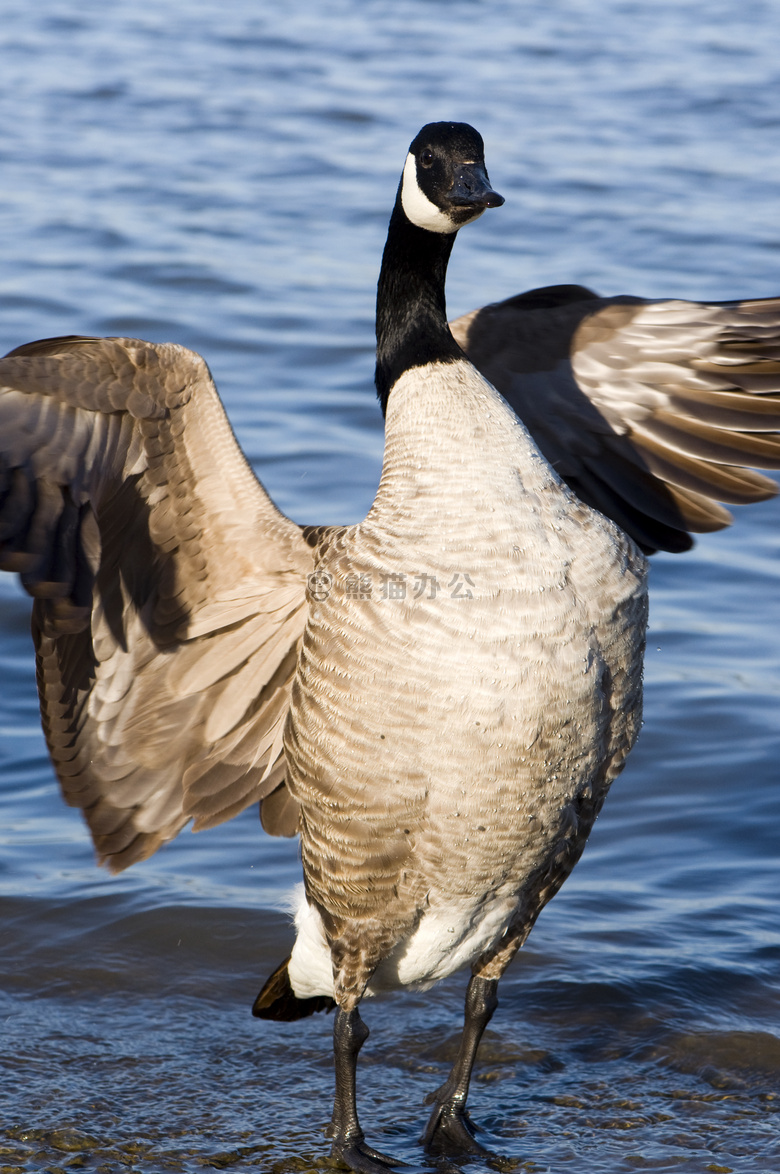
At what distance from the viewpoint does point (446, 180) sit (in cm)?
435

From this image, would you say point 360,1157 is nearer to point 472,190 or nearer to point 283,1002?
point 283,1002

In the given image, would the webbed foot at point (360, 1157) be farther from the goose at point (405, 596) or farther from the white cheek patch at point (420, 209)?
the white cheek patch at point (420, 209)

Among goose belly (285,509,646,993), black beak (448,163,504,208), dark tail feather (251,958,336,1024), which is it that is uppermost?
black beak (448,163,504,208)

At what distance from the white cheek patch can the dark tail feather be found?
8.25 ft

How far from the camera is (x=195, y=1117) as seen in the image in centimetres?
459

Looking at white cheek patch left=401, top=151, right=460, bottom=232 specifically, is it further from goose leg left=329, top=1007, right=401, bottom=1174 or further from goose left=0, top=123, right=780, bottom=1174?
goose leg left=329, top=1007, right=401, bottom=1174

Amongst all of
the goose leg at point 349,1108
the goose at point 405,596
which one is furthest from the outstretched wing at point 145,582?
the goose leg at point 349,1108

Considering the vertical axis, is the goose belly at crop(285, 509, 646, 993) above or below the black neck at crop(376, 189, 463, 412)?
below

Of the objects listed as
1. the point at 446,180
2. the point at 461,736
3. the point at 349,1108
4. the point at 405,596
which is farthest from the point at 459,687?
the point at 446,180

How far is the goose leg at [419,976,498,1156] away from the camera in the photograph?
4465 millimetres

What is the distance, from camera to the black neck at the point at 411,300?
4453 mm

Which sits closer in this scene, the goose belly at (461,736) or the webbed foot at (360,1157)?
the goose belly at (461,736)

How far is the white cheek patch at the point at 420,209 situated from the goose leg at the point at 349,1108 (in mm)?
2507

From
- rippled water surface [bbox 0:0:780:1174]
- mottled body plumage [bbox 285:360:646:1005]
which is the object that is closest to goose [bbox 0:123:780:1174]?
mottled body plumage [bbox 285:360:646:1005]
